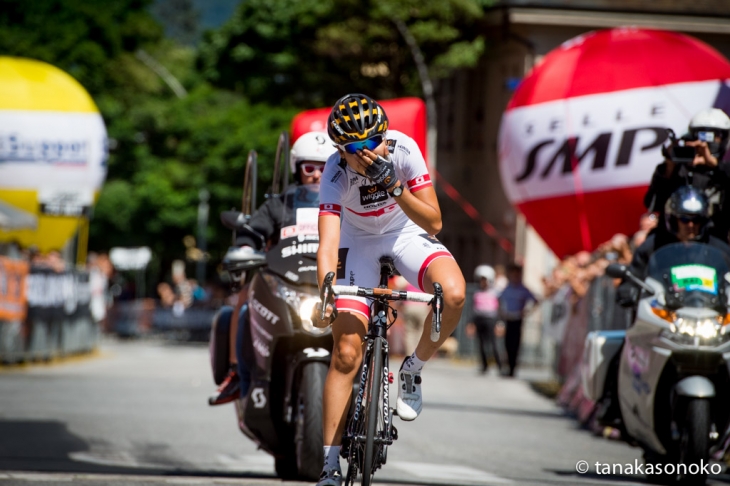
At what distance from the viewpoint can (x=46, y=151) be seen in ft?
97.5

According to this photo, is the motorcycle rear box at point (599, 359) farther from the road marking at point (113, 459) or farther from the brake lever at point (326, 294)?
the brake lever at point (326, 294)

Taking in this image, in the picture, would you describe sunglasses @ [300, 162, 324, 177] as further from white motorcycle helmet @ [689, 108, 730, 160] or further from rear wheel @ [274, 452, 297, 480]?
white motorcycle helmet @ [689, 108, 730, 160]

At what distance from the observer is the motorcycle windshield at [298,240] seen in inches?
339

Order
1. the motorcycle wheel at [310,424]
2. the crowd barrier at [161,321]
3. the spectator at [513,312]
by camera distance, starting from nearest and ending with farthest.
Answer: the motorcycle wheel at [310,424] → the spectator at [513,312] → the crowd barrier at [161,321]

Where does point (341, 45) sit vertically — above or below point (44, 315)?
above

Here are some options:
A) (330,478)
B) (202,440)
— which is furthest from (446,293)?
(202,440)

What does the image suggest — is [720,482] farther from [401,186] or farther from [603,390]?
[401,186]

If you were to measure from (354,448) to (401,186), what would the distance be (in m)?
1.27

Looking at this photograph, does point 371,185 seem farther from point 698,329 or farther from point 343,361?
point 698,329

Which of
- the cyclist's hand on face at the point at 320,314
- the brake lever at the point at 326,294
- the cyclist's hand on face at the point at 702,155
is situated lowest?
the cyclist's hand on face at the point at 320,314

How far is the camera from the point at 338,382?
276 inches

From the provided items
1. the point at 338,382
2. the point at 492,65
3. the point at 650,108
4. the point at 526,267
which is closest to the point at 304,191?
the point at 338,382

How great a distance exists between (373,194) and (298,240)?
5.99 feet

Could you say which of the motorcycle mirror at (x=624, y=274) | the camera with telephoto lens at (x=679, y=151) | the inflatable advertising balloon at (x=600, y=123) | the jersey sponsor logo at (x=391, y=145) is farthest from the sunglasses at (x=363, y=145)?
the inflatable advertising balloon at (x=600, y=123)
